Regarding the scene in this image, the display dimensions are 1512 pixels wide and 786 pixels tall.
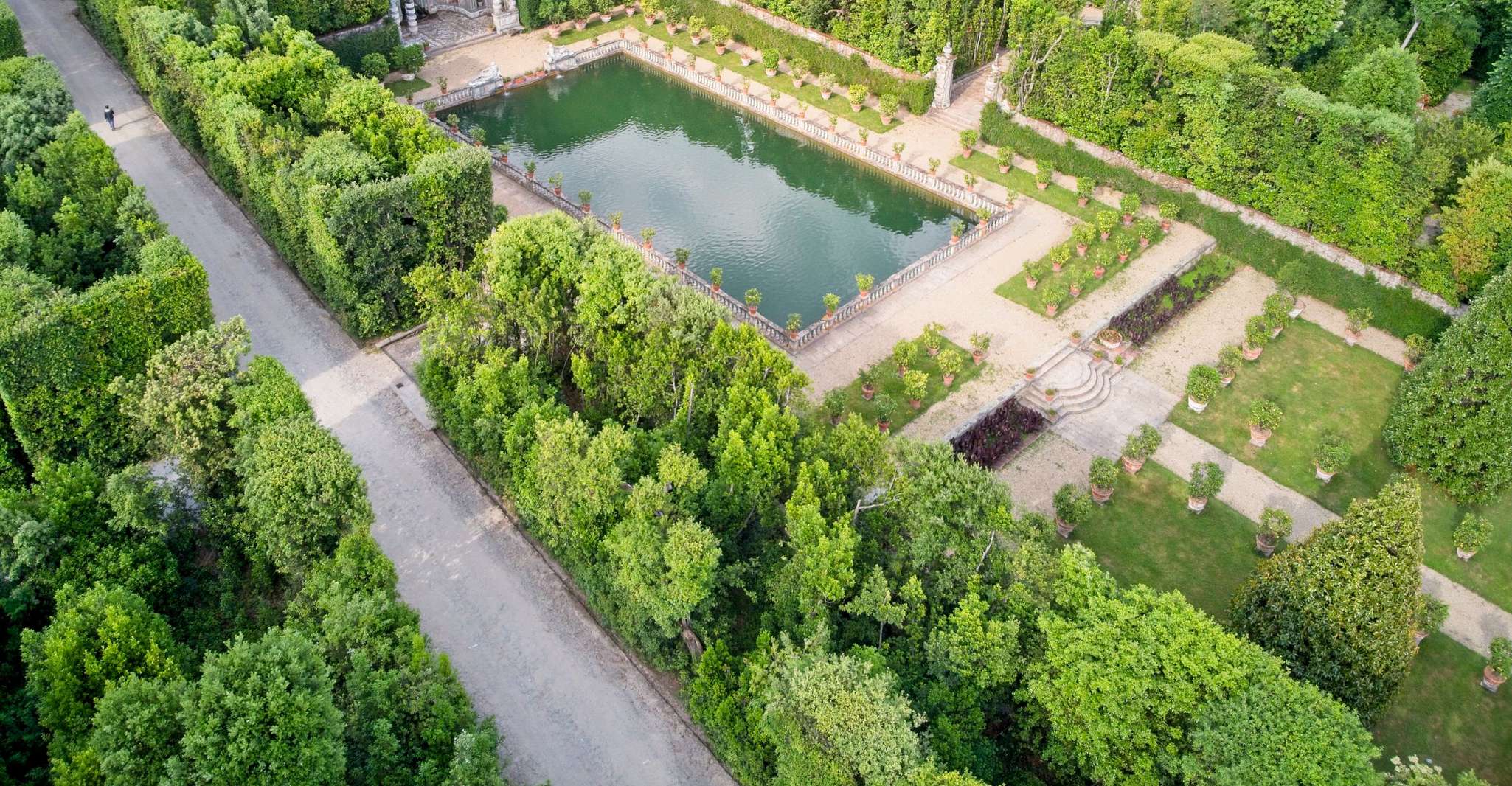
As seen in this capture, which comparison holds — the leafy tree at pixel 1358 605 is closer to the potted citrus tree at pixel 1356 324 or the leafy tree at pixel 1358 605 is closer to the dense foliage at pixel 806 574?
the dense foliage at pixel 806 574

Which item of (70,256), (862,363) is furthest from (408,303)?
(862,363)

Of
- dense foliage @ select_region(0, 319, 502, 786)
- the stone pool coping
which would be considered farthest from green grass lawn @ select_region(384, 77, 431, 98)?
dense foliage @ select_region(0, 319, 502, 786)

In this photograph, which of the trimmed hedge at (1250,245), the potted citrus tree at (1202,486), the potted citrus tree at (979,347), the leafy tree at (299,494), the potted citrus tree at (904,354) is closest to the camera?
the leafy tree at (299,494)

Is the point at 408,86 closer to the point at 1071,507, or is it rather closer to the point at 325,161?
the point at 325,161

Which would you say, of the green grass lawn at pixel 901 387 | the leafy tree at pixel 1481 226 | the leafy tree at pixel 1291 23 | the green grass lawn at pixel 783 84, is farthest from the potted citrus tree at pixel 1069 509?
the leafy tree at pixel 1291 23

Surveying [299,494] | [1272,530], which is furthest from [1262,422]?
[299,494]

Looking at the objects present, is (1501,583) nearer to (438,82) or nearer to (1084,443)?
(1084,443)

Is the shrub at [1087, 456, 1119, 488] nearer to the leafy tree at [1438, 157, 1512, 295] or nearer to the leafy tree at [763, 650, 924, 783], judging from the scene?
the leafy tree at [763, 650, 924, 783]
